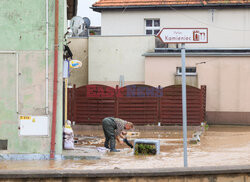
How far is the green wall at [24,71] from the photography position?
13891mm

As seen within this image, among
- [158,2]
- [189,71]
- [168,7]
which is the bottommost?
[189,71]

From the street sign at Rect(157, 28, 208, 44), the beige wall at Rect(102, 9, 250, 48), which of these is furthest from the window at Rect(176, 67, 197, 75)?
the street sign at Rect(157, 28, 208, 44)

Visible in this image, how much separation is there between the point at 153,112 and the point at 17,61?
43.9ft

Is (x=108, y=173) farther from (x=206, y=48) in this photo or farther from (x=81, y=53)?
(x=206, y=48)

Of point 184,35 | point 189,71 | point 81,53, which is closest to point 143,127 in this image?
point 189,71

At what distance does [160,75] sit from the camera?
29219 mm

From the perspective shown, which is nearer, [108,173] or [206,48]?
[108,173]

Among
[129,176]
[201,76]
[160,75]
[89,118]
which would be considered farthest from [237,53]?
[129,176]

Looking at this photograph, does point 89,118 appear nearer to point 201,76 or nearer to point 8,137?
point 201,76

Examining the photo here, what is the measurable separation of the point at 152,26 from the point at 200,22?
298 centimetres

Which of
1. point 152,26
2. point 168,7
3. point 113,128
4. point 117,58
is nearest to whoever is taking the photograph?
point 113,128

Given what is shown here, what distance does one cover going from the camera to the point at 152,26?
3347 centimetres

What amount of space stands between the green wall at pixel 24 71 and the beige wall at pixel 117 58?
16.3m

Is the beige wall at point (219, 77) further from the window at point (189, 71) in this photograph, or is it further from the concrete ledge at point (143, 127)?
the concrete ledge at point (143, 127)
